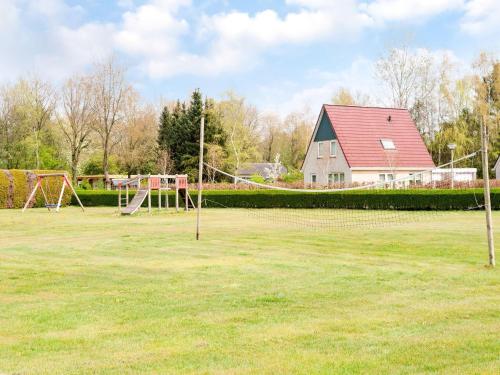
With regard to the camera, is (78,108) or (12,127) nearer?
(78,108)

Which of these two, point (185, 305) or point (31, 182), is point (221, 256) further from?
point (31, 182)

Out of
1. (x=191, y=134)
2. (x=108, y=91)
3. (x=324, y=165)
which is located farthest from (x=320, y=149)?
(x=108, y=91)

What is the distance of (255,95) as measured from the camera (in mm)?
70688

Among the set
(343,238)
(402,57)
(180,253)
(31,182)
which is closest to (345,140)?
(402,57)

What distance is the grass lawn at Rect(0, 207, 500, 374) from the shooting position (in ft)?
17.6

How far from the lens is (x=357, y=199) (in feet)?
104

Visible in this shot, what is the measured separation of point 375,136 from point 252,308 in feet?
126

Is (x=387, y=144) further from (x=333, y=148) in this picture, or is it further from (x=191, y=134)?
(x=191, y=134)

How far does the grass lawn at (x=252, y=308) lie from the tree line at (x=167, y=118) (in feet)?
131

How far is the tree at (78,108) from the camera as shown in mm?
62062

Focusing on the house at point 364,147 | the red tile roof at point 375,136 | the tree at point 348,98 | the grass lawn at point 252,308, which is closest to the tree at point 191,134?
the house at point 364,147

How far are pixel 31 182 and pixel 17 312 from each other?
106 feet

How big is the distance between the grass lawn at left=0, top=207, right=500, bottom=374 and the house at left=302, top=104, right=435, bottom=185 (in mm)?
28480

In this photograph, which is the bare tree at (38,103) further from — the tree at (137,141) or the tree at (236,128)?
the tree at (236,128)
